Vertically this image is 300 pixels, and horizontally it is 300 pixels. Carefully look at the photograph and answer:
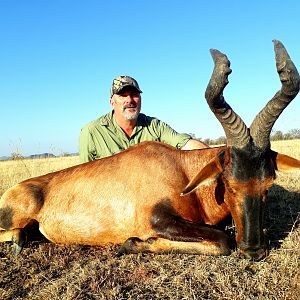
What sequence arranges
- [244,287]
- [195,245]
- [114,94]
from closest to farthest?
[244,287] < [195,245] < [114,94]

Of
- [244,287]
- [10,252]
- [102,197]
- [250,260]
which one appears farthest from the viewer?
[102,197]

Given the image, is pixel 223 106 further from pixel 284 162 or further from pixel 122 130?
pixel 122 130

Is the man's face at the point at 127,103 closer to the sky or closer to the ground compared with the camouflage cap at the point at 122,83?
closer to the ground

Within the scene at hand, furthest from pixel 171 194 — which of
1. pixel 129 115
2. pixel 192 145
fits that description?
pixel 129 115

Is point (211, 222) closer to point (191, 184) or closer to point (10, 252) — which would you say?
point (191, 184)

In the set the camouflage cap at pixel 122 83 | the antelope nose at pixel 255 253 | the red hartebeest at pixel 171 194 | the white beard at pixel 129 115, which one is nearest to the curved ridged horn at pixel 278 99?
the red hartebeest at pixel 171 194

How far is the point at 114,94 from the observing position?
325 inches

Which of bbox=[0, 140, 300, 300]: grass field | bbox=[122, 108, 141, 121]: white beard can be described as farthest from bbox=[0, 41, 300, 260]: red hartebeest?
bbox=[122, 108, 141, 121]: white beard

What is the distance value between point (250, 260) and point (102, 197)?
225 centimetres

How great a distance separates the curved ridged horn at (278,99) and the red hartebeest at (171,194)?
10mm

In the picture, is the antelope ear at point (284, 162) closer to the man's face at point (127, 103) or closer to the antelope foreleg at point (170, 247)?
the antelope foreleg at point (170, 247)

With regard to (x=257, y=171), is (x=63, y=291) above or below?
below

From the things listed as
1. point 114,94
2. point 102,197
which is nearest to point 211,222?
point 102,197

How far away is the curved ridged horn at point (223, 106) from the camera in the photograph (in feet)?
14.1
